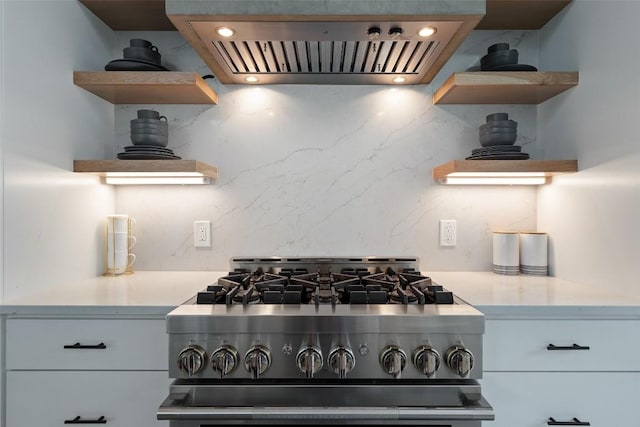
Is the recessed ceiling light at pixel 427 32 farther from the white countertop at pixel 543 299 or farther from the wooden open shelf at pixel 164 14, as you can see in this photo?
the white countertop at pixel 543 299

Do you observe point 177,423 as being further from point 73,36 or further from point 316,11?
point 73,36

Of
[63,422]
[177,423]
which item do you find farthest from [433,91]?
[63,422]

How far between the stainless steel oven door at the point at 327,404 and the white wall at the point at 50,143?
0.72 meters

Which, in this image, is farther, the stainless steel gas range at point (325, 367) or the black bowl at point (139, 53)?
the black bowl at point (139, 53)

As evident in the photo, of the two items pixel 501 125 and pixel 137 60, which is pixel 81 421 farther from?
pixel 501 125

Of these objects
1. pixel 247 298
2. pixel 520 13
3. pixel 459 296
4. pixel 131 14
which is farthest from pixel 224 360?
pixel 520 13

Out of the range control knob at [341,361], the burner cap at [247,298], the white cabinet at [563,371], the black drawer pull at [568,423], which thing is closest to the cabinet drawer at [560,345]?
the white cabinet at [563,371]

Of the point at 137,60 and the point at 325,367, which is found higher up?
the point at 137,60

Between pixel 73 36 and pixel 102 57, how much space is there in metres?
0.21

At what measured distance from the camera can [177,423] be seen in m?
1.10

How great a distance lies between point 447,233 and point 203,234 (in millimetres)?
1131

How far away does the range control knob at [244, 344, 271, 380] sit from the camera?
3.47 feet

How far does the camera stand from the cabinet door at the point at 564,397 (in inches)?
48.1

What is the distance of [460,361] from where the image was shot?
3.51 ft
